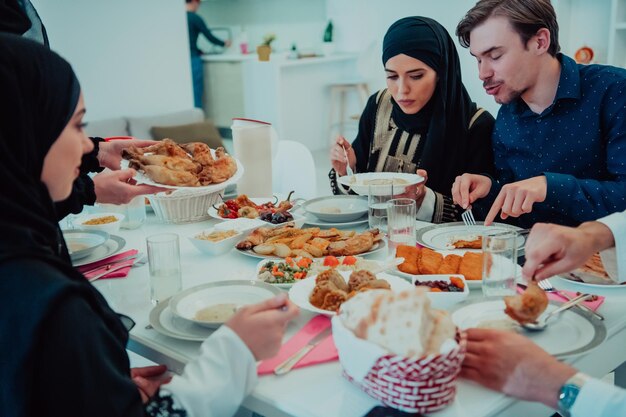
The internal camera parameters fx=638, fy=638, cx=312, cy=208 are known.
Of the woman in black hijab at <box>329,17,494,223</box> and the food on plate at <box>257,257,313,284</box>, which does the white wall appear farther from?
the food on plate at <box>257,257,313,284</box>

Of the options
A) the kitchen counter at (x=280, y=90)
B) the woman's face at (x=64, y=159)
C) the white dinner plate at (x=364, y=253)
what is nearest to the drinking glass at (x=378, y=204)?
the white dinner plate at (x=364, y=253)

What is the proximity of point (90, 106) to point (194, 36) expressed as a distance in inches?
125

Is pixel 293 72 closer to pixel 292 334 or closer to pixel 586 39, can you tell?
pixel 586 39

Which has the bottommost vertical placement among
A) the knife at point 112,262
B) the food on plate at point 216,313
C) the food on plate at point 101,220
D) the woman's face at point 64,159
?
the knife at point 112,262

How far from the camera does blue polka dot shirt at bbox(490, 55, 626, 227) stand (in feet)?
6.04

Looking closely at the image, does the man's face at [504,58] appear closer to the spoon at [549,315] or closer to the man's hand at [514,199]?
the man's hand at [514,199]

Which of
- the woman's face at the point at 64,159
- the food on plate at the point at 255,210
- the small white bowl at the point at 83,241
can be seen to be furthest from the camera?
the food on plate at the point at 255,210

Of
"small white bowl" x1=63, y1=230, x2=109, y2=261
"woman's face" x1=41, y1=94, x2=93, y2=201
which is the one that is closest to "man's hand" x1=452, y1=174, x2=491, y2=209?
"small white bowl" x1=63, y1=230, x2=109, y2=261

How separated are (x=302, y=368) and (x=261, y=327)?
4.6 inches

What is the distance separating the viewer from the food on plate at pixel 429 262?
1465 mm

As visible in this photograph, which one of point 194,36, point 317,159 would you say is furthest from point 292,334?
point 194,36

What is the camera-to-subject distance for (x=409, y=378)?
94cm

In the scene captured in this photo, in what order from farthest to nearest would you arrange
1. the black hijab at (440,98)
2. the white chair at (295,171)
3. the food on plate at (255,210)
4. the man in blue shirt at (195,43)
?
1. the man in blue shirt at (195,43)
2. the white chair at (295,171)
3. the black hijab at (440,98)
4. the food on plate at (255,210)

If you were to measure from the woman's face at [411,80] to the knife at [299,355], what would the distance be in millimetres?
1369
